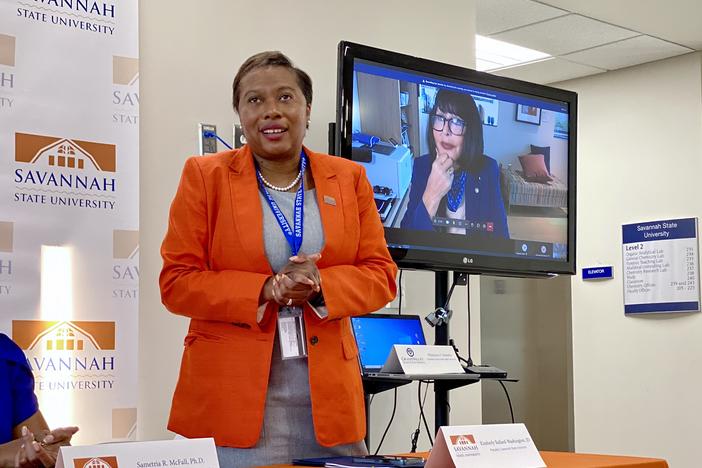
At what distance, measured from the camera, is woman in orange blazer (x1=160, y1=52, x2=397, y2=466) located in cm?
215

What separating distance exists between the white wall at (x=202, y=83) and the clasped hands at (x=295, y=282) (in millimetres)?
1354

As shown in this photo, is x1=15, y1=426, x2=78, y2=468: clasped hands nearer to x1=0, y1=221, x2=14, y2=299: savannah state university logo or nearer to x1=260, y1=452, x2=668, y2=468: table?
x1=260, y1=452, x2=668, y2=468: table

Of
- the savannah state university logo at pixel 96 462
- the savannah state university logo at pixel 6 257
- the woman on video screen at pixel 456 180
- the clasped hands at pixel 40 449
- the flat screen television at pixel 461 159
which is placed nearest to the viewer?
the savannah state university logo at pixel 96 462

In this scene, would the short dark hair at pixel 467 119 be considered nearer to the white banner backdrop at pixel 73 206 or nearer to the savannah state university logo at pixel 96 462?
the white banner backdrop at pixel 73 206

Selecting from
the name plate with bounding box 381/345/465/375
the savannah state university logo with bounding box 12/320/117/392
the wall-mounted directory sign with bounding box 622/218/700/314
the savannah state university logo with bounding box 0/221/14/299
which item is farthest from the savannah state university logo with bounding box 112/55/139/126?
the wall-mounted directory sign with bounding box 622/218/700/314

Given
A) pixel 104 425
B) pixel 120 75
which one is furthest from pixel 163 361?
pixel 120 75

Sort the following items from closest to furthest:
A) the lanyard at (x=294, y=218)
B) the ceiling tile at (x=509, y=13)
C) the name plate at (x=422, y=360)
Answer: the lanyard at (x=294, y=218) < the name plate at (x=422, y=360) < the ceiling tile at (x=509, y=13)

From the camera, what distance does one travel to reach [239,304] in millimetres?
2129

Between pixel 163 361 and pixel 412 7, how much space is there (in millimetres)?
1951

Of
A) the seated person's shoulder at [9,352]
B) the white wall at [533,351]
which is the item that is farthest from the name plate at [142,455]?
the white wall at [533,351]

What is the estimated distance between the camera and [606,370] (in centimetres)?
620

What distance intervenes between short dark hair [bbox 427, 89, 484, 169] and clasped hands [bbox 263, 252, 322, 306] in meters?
1.47

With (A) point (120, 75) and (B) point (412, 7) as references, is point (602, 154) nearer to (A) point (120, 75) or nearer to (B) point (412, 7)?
(B) point (412, 7)

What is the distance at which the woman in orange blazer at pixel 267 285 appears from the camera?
2.15 meters
